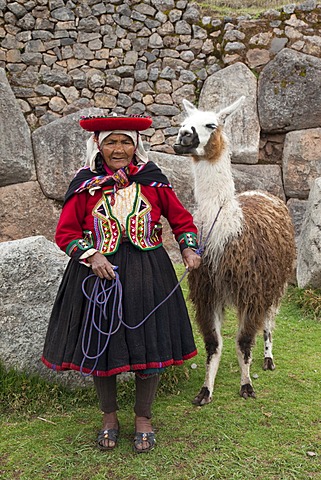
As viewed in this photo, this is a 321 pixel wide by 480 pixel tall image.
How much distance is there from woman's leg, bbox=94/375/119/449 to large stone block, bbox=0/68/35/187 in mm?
4031

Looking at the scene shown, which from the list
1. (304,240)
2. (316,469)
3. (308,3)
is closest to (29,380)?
(316,469)

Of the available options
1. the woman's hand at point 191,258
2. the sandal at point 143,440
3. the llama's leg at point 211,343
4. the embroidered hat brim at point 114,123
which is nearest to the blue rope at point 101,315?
the woman's hand at point 191,258

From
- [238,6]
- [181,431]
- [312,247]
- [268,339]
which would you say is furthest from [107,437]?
[238,6]

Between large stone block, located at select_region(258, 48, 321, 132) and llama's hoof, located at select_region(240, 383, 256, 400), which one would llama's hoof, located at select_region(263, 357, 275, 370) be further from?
large stone block, located at select_region(258, 48, 321, 132)

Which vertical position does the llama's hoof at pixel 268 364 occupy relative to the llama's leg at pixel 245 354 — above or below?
below

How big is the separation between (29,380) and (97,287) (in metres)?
0.89

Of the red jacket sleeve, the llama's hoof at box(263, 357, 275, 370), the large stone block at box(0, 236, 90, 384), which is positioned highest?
the red jacket sleeve

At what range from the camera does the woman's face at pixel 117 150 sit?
2365 millimetres

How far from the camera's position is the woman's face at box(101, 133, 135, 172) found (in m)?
2.37

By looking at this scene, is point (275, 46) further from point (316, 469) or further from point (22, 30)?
point (316, 469)

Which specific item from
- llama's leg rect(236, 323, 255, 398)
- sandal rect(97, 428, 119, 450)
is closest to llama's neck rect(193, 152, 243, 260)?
llama's leg rect(236, 323, 255, 398)

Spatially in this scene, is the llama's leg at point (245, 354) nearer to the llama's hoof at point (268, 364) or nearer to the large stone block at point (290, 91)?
the llama's hoof at point (268, 364)

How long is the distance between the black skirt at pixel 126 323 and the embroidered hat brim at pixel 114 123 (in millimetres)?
505

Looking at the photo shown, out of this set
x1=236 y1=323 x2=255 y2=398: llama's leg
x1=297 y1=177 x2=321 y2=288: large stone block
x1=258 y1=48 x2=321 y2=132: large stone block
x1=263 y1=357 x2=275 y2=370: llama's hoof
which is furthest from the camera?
x1=258 y1=48 x2=321 y2=132: large stone block
